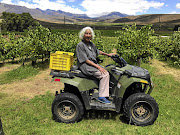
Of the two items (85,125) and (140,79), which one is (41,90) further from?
(140,79)

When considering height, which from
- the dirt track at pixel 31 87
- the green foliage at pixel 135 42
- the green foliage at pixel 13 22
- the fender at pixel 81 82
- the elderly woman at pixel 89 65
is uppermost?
the green foliage at pixel 13 22

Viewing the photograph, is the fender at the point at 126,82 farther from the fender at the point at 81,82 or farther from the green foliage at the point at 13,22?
the green foliage at the point at 13,22

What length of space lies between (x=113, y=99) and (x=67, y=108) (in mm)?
1242

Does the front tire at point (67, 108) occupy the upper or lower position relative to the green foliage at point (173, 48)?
lower

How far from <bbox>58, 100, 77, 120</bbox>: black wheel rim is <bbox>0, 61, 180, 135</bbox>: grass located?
0.22 metres

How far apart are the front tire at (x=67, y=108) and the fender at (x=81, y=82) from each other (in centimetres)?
36

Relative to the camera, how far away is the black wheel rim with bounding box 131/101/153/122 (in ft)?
12.5

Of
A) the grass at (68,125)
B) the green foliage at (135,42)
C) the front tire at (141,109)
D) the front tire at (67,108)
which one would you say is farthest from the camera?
the green foliage at (135,42)

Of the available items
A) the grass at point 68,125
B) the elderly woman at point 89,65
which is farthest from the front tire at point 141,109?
the elderly woman at point 89,65

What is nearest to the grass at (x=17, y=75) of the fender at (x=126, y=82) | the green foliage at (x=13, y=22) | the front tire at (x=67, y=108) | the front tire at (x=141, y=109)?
the front tire at (x=67, y=108)

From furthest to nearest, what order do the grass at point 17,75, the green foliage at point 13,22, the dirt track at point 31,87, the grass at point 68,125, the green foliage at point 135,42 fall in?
the green foliage at point 13,22 < the green foliage at point 135,42 < the grass at point 17,75 < the dirt track at point 31,87 < the grass at point 68,125

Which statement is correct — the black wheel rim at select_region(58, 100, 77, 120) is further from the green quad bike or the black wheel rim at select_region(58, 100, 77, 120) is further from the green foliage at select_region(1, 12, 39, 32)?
the green foliage at select_region(1, 12, 39, 32)

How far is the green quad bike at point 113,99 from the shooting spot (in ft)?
12.3

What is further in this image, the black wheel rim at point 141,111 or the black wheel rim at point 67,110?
the black wheel rim at point 67,110
